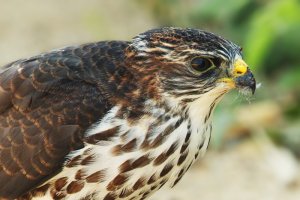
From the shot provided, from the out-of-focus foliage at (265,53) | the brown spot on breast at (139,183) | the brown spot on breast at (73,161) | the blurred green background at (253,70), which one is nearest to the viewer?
the brown spot on breast at (73,161)

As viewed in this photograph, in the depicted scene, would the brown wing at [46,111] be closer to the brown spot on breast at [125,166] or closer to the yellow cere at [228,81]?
the brown spot on breast at [125,166]

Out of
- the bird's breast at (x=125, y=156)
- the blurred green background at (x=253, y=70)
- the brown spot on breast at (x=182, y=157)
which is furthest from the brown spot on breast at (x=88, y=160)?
the blurred green background at (x=253, y=70)

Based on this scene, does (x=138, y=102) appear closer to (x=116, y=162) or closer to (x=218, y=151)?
(x=116, y=162)

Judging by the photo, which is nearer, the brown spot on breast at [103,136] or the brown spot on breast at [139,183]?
the brown spot on breast at [103,136]

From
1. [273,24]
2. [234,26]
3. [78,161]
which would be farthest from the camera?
[234,26]

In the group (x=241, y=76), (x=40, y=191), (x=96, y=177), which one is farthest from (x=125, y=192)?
(x=241, y=76)

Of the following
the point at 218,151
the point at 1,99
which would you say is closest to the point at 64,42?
the point at 218,151
